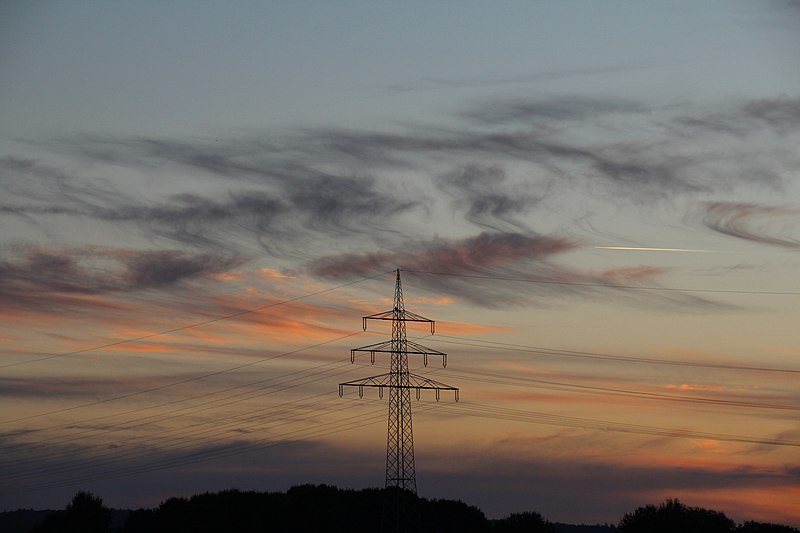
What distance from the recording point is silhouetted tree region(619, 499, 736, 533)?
580ft

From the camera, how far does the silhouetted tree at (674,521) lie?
177m

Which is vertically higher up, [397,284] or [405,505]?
[397,284]

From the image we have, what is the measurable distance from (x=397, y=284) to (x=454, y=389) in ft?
39.2

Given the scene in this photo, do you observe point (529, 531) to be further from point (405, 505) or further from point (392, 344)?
point (392, 344)

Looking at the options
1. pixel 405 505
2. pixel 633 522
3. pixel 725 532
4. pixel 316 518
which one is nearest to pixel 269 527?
pixel 316 518

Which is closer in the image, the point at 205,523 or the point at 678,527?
the point at 678,527

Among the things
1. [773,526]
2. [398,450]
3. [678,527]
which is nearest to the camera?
[398,450]

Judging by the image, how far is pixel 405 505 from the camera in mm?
183500

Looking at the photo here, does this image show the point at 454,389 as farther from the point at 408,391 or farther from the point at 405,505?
the point at 405,505

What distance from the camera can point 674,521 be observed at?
178250 millimetres

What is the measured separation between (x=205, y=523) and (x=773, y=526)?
86.9 meters

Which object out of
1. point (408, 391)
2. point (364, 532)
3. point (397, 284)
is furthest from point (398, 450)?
point (364, 532)

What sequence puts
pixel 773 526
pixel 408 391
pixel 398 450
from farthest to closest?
pixel 773 526, pixel 408 391, pixel 398 450

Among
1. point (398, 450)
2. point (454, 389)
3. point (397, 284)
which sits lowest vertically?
point (398, 450)
